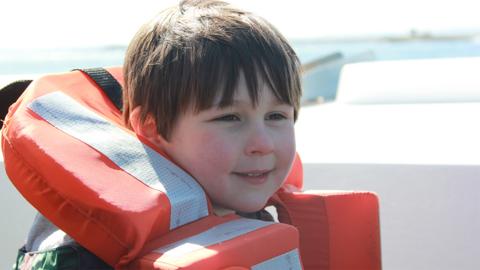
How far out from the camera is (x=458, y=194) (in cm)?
170

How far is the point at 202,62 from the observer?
53.2 inches

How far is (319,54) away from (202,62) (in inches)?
275

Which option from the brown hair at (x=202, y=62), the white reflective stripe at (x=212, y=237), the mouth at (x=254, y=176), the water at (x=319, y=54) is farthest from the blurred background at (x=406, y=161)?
the water at (x=319, y=54)

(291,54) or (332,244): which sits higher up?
(291,54)

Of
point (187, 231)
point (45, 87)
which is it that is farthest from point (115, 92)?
point (187, 231)

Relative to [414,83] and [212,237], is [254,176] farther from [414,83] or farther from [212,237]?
[414,83]

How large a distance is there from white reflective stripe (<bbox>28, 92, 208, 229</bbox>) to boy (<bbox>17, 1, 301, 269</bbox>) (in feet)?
0.19

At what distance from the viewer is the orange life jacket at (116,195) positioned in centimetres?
114

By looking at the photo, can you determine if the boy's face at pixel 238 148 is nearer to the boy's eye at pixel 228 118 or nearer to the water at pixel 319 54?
the boy's eye at pixel 228 118

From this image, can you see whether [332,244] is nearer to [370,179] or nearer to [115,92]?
[370,179]

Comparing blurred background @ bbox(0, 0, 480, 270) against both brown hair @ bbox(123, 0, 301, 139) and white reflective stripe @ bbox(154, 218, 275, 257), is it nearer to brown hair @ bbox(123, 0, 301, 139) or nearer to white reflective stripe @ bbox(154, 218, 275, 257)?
brown hair @ bbox(123, 0, 301, 139)

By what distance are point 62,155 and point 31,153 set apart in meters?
0.06

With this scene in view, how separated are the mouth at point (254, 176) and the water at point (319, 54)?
5.62 m

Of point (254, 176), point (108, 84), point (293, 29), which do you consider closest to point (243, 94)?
point (254, 176)
